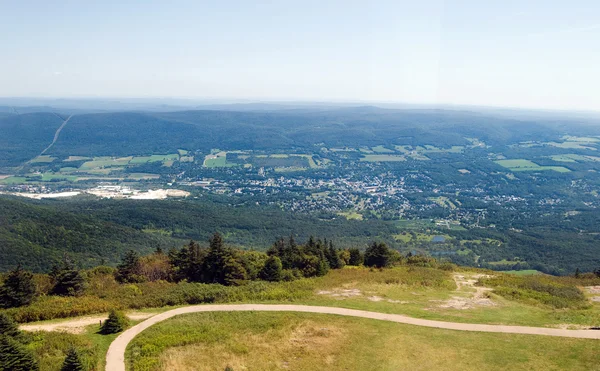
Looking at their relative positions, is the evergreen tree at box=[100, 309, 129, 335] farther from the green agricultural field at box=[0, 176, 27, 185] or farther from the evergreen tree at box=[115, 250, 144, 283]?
the green agricultural field at box=[0, 176, 27, 185]

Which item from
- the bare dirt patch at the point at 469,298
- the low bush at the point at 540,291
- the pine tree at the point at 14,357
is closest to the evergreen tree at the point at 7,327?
the pine tree at the point at 14,357

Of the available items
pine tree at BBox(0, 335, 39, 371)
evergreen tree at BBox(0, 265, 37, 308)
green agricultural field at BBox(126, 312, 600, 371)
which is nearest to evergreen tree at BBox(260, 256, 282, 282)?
green agricultural field at BBox(126, 312, 600, 371)

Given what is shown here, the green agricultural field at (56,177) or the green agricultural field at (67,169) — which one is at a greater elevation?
the green agricultural field at (67,169)

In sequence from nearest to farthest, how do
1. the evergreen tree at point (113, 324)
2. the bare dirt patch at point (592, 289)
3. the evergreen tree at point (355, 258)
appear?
the evergreen tree at point (113, 324)
the bare dirt patch at point (592, 289)
the evergreen tree at point (355, 258)

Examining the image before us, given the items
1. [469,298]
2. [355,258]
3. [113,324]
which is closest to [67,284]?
[113,324]

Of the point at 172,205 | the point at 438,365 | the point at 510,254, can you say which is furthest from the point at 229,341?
the point at 172,205

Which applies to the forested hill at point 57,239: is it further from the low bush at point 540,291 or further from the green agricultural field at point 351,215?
the low bush at point 540,291

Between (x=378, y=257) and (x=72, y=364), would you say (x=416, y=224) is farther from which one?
(x=72, y=364)
